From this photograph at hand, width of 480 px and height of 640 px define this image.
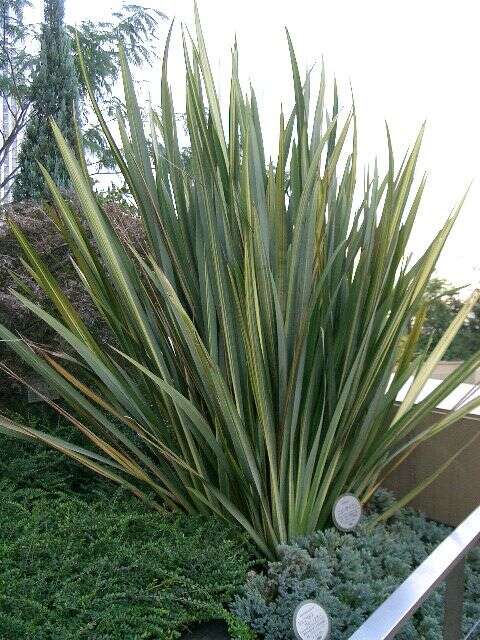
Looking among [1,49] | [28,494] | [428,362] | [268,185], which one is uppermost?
[1,49]

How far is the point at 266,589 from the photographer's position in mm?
1672

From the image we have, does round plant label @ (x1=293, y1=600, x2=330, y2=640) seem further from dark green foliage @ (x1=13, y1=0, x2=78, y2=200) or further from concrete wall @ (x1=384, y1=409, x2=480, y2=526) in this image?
dark green foliage @ (x1=13, y1=0, x2=78, y2=200)

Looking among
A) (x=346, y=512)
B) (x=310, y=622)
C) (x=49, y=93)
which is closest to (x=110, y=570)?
(x=310, y=622)

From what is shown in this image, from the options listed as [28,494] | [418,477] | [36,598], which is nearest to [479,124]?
[418,477]

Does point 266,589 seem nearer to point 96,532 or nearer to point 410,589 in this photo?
point 96,532

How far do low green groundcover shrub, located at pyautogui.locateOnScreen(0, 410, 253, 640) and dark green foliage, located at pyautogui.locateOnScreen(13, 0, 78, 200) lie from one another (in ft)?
18.9

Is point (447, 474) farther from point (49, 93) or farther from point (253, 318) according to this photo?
point (49, 93)

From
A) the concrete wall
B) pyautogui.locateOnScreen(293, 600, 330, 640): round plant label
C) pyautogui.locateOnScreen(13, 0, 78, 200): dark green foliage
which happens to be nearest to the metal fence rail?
pyautogui.locateOnScreen(293, 600, 330, 640): round plant label

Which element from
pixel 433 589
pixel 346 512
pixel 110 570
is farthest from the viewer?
pixel 346 512

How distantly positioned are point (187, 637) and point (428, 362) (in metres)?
1.08

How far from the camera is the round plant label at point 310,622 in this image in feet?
4.42

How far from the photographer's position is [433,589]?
2.79 feet

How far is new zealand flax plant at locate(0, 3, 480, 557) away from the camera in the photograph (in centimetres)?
175

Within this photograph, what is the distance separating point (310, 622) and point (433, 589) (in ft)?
1.97
